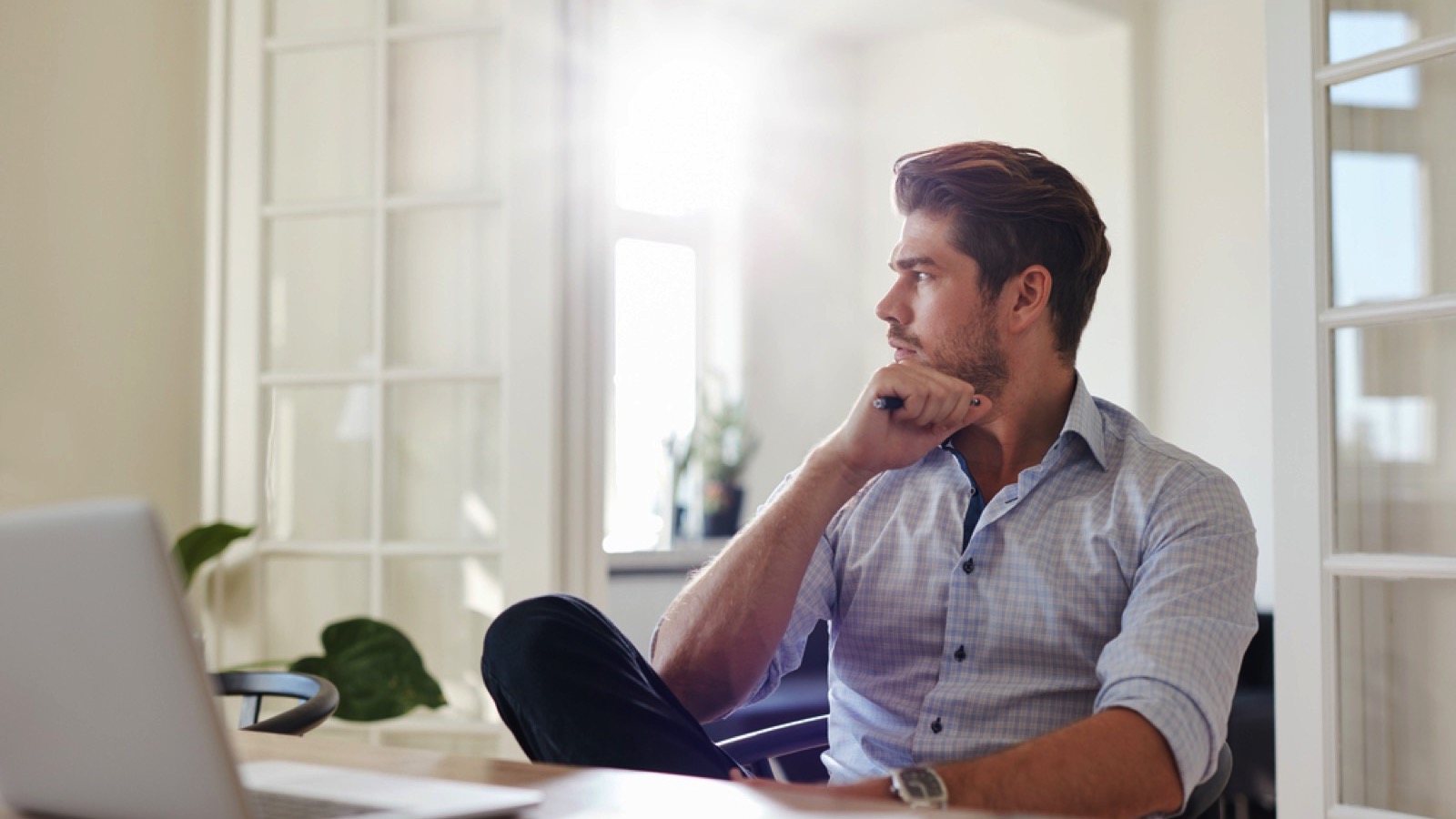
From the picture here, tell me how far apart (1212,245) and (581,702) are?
12.0 ft

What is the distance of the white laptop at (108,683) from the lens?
2.41ft

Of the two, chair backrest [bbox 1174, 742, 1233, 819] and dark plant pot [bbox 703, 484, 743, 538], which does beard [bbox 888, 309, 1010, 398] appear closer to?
chair backrest [bbox 1174, 742, 1233, 819]

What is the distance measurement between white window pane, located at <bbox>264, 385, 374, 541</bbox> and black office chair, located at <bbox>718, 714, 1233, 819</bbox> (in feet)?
5.57

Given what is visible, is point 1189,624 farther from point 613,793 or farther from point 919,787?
point 613,793

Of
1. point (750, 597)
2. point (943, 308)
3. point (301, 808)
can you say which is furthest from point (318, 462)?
point (301, 808)

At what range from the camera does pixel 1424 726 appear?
229 cm

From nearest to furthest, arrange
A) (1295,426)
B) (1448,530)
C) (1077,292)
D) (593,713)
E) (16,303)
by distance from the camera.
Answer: (593,713), (1077,292), (1448,530), (1295,426), (16,303)

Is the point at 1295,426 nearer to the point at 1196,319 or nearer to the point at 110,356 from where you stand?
the point at 1196,319

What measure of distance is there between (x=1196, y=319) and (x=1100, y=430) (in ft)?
9.82

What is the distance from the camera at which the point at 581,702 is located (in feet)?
4.30

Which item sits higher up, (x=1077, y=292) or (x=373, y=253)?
(x=373, y=253)

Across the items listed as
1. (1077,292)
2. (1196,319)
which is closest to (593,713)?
(1077,292)

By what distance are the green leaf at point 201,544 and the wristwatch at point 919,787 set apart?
222cm

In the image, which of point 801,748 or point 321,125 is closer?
point 801,748
